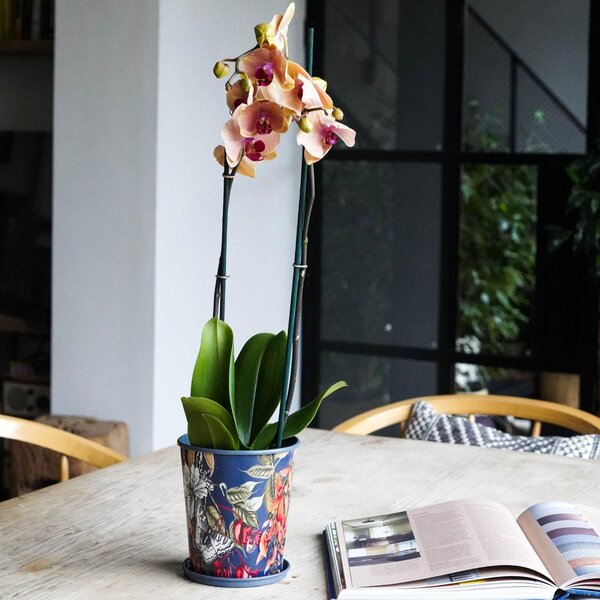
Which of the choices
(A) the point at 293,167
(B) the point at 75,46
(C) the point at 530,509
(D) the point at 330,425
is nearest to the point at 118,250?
(B) the point at 75,46

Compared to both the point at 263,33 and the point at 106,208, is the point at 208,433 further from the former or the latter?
the point at 106,208

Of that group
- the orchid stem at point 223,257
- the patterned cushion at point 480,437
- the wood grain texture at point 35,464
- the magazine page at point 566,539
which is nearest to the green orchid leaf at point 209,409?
the orchid stem at point 223,257

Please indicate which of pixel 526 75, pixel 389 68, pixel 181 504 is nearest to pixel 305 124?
pixel 181 504

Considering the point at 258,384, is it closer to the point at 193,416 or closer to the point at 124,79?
the point at 193,416

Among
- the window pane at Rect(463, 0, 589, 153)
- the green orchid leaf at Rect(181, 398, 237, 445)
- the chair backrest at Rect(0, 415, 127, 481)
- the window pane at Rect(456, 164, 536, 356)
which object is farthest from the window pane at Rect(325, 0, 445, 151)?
the green orchid leaf at Rect(181, 398, 237, 445)

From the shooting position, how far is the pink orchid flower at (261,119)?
1280 millimetres

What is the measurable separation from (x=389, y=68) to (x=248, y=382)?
11.2ft

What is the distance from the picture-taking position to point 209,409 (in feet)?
4.39

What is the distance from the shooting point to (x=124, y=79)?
3736 mm

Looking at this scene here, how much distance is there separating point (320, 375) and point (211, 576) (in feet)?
11.6

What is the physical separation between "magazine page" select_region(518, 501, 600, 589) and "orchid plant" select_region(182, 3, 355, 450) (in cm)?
37

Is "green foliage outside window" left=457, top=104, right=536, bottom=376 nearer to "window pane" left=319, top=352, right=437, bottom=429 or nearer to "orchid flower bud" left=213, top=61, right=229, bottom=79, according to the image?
"window pane" left=319, top=352, right=437, bottom=429

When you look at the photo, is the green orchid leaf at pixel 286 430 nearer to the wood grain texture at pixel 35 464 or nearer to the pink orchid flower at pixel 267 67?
the pink orchid flower at pixel 267 67

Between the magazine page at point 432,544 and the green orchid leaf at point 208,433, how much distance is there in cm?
24
